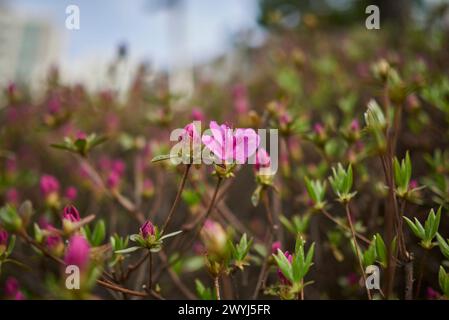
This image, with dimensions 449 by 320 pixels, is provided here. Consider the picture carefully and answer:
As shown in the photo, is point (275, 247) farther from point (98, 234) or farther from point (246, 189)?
point (246, 189)

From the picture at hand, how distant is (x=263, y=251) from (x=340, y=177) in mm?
325

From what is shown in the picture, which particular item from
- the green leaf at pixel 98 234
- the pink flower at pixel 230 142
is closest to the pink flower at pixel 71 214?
the green leaf at pixel 98 234

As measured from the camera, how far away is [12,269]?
1687 millimetres

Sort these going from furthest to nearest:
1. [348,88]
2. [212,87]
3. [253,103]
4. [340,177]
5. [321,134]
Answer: [212,87]
[253,103]
[348,88]
[321,134]
[340,177]

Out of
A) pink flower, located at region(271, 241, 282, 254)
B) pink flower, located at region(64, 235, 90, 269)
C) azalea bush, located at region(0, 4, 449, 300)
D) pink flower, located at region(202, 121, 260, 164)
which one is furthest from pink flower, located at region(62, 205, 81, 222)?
pink flower, located at region(271, 241, 282, 254)

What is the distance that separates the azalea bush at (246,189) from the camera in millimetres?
823

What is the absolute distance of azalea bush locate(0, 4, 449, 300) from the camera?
82 cm

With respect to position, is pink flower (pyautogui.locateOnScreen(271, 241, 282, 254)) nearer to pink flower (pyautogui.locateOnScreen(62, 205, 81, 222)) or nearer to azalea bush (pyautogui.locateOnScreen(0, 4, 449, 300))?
azalea bush (pyautogui.locateOnScreen(0, 4, 449, 300))

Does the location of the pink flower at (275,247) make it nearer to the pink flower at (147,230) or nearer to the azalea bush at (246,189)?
the azalea bush at (246,189)

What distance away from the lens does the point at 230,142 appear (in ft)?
2.65

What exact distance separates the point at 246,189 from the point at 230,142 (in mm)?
1414

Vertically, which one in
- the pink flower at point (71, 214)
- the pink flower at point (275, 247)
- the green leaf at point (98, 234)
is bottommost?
the pink flower at point (275, 247)
